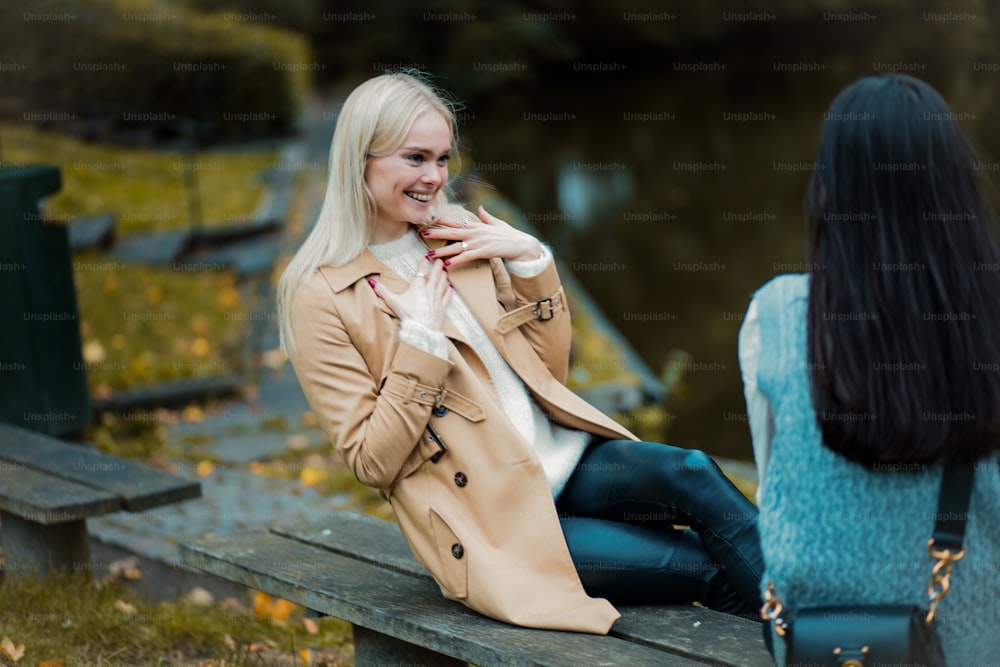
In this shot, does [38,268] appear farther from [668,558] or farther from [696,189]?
[696,189]

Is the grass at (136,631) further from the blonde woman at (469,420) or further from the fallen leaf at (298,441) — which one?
the fallen leaf at (298,441)

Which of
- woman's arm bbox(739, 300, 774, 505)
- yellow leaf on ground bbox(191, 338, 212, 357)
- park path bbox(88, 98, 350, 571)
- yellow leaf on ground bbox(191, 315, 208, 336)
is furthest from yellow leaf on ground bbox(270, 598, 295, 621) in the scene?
yellow leaf on ground bbox(191, 315, 208, 336)

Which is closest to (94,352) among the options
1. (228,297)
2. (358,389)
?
(228,297)

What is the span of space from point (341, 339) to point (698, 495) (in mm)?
875

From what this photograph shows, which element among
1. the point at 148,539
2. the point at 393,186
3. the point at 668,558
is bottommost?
the point at 148,539

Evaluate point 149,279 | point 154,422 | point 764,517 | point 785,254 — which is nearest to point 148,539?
point 154,422

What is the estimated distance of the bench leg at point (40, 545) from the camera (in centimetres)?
393

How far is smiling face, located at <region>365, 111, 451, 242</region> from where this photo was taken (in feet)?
9.51

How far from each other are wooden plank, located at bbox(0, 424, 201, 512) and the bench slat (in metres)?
0.04

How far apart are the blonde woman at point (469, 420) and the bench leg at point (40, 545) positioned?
58.4 inches

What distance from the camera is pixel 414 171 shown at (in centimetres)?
291

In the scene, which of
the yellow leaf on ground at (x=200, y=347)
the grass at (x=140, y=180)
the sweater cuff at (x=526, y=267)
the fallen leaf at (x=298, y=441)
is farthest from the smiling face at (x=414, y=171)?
the grass at (x=140, y=180)

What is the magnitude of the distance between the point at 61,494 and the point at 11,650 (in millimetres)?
462

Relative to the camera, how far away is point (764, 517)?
2.10 m
